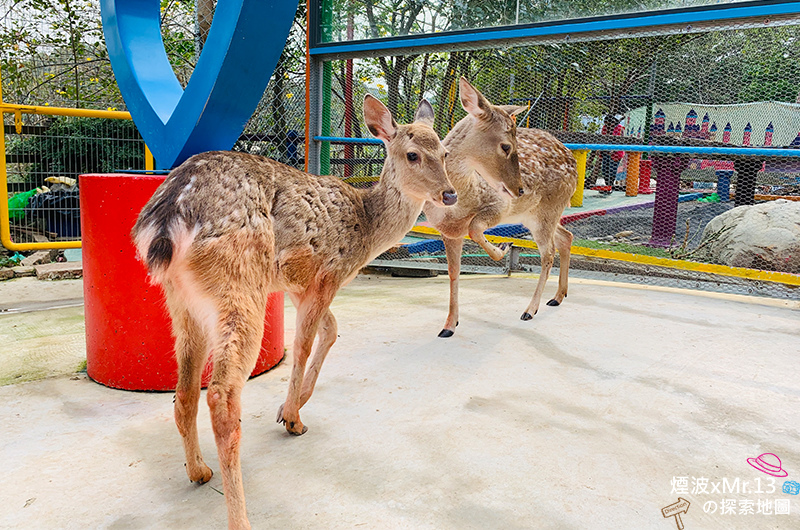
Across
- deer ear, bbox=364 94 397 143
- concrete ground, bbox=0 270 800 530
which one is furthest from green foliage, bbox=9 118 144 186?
deer ear, bbox=364 94 397 143

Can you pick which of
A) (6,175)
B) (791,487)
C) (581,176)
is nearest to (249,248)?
(791,487)

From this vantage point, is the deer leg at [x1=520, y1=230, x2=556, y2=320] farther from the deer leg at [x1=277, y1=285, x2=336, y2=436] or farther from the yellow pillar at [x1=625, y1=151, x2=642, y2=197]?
the yellow pillar at [x1=625, y1=151, x2=642, y2=197]

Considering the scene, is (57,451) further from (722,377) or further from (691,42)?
(691,42)

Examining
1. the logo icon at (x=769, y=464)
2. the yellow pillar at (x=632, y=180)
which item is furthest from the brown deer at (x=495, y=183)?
the yellow pillar at (x=632, y=180)

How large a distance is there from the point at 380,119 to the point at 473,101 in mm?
1478

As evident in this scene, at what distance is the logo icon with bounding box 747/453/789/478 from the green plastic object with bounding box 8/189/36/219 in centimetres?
663

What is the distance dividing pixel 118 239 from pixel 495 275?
4.38 meters

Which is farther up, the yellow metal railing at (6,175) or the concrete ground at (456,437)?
the yellow metal railing at (6,175)

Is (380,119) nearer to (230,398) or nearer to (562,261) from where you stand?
(230,398)

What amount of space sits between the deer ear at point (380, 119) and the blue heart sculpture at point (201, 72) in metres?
0.49

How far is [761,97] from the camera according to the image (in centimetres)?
546

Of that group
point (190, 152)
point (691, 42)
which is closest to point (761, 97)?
point (691, 42)

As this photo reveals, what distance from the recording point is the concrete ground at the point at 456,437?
81.0 inches

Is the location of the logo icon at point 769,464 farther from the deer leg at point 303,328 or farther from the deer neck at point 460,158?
the deer neck at point 460,158
